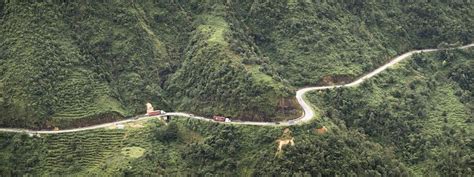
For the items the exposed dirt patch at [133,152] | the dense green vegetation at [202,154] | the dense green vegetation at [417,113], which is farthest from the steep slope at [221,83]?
the exposed dirt patch at [133,152]

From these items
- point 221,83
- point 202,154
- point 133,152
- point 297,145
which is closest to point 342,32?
point 221,83

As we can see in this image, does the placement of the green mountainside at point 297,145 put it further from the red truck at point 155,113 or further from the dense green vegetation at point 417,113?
the red truck at point 155,113

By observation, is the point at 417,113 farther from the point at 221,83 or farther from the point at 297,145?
the point at 221,83

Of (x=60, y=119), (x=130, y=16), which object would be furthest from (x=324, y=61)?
(x=60, y=119)

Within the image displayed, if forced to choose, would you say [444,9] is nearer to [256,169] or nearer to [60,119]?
[256,169]

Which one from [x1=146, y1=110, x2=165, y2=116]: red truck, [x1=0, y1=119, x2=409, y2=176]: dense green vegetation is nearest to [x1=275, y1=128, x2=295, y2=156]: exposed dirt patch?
[x1=0, y1=119, x2=409, y2=176]: dense green vegetation

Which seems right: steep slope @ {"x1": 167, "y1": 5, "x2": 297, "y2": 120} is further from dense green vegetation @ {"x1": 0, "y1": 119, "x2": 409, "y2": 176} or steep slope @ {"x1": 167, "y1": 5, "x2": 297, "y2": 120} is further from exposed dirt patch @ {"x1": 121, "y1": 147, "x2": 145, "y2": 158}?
exposed dirt patch @ {"x1": 121, "y1": 147, "x2": 145, "y2": 158}
